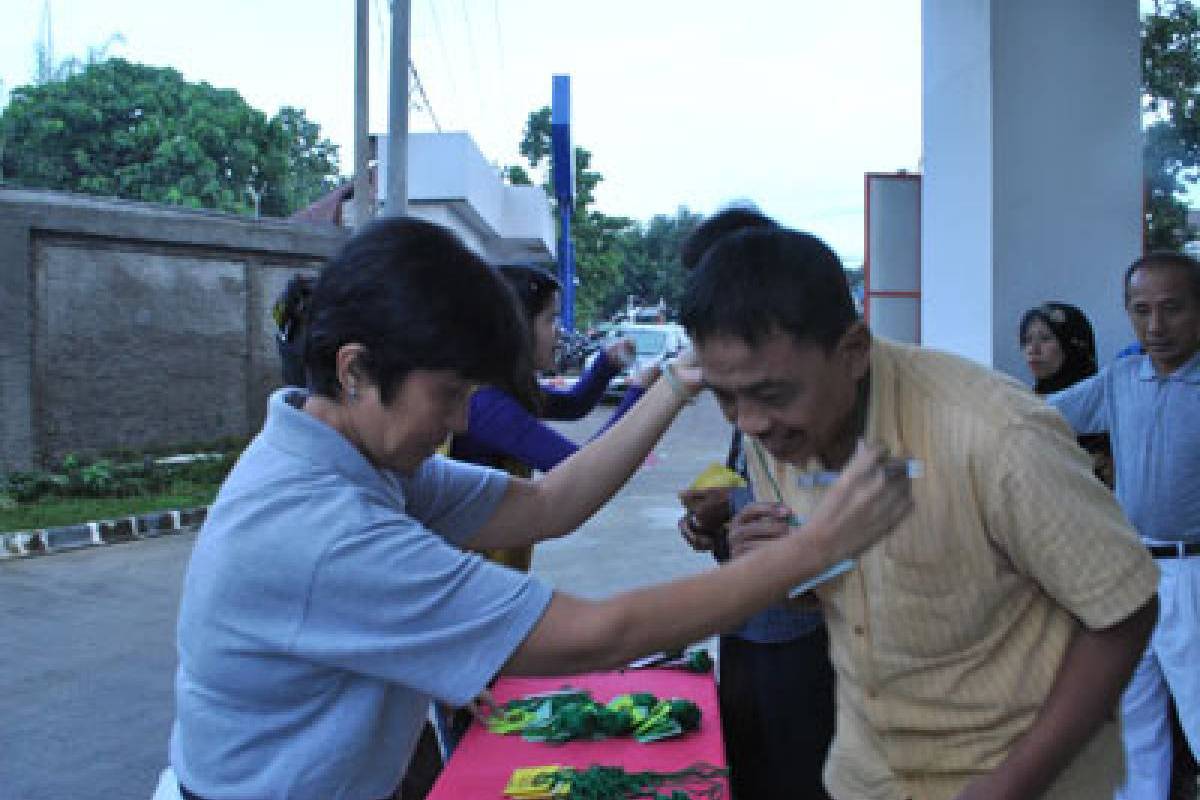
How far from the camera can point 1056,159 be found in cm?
490

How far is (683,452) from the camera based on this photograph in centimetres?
1427

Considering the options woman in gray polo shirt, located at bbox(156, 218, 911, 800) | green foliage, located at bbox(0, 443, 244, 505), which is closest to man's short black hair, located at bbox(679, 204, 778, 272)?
woman in gray polo shirt, located at bbox(156, 218, 911, 800)

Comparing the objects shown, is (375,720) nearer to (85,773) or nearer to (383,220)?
(383,220)

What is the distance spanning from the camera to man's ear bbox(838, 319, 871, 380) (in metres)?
1.42

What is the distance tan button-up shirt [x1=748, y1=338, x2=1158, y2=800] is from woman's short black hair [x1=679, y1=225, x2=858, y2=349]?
0.38ft

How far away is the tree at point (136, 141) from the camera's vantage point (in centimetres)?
2659

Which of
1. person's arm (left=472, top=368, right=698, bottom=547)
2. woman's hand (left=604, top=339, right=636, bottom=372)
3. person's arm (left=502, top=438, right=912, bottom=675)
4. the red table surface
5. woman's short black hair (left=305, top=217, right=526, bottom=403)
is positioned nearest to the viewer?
person's arm (left=502, top=438, right=912, bottom=675)

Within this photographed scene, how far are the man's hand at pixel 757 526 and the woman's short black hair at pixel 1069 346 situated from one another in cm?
270

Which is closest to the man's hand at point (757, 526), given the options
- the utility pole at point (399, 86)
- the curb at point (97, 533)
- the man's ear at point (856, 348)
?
the man's ear at point (856, 348)

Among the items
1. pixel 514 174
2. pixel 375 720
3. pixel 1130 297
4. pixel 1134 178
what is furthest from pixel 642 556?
pixel 514 174

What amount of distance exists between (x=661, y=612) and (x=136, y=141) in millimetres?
28898

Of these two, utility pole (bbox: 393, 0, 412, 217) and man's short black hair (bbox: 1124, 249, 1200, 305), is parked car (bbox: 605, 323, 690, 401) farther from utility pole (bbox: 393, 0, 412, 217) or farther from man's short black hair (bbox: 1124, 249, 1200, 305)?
man's short black hair (bbox: 1124, 249, 1200, 305)

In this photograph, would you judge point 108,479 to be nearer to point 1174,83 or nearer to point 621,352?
point 621,352

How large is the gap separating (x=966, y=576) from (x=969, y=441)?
18 centimetres
